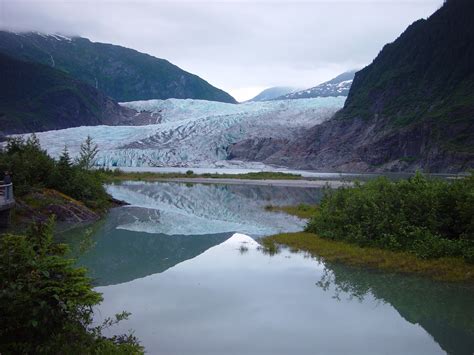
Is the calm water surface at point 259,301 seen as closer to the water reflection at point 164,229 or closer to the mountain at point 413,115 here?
the water reflection at point 164,229

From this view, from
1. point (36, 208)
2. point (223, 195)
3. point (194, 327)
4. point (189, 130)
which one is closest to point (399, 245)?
point (194, 327)

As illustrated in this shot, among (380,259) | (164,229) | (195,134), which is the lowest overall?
(164,229)

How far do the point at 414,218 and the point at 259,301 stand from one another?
6.47 m

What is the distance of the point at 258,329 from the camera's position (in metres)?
7.52

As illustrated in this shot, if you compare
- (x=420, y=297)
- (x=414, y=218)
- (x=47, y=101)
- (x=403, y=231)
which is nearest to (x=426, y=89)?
(x=414, y=218)

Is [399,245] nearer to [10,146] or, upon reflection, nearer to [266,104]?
[10,146]

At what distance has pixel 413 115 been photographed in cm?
8481

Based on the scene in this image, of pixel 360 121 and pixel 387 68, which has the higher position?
pixel 387 68

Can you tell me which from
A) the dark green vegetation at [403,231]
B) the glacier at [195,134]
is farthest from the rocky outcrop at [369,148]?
the dark green vegetation at [403,231]

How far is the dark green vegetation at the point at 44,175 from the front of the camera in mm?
19859

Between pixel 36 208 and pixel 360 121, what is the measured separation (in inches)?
3035

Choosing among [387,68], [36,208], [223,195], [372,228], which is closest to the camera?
[372,228]

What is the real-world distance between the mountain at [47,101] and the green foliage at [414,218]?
102 metres

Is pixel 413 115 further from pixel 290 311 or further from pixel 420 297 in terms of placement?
pixel 290 311
